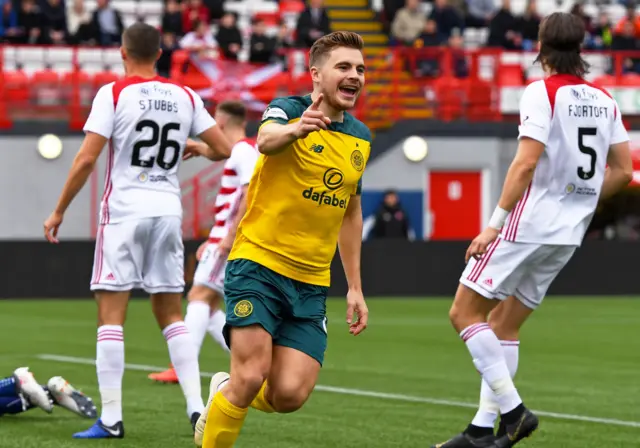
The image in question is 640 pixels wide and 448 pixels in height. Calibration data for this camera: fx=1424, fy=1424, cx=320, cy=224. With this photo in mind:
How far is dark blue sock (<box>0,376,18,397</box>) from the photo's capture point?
8.54 m

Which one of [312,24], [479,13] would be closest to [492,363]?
[312,24]

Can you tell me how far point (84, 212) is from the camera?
24266 mm

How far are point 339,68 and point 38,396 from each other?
10.7 ft

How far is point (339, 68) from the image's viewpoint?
20.7 feet

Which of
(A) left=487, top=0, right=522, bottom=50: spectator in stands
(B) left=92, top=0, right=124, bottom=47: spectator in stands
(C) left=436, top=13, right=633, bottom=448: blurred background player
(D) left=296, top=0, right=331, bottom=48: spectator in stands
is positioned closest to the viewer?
(C) left=436, top=13, right=633, bottom=448: blurred background player

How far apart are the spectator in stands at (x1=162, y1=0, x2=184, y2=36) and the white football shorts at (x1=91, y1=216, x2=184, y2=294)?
1662 centimetres

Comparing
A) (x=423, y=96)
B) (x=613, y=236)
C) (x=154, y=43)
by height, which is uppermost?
(x=154, y=43)

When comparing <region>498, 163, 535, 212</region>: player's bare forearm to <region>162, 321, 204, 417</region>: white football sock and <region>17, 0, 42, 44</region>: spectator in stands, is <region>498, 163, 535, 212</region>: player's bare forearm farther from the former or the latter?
<region>17, 0, 42, 44</region>: spectator in stands

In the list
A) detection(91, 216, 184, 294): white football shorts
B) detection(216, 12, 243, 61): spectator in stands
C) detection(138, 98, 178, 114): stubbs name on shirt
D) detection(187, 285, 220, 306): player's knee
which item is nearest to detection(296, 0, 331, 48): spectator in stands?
detection(216, 12, 243, 61): spectator in stands

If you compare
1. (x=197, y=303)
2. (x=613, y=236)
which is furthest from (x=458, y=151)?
(x=197, y=303)

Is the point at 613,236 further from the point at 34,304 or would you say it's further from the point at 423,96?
the point at 34,304

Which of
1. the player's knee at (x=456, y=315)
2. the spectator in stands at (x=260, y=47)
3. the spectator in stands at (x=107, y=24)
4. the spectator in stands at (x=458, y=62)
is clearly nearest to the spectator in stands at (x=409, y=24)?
the spectator in stands at (x=458, y=62)

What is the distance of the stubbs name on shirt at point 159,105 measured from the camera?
8.09 m

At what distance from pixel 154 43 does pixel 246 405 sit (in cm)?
269
